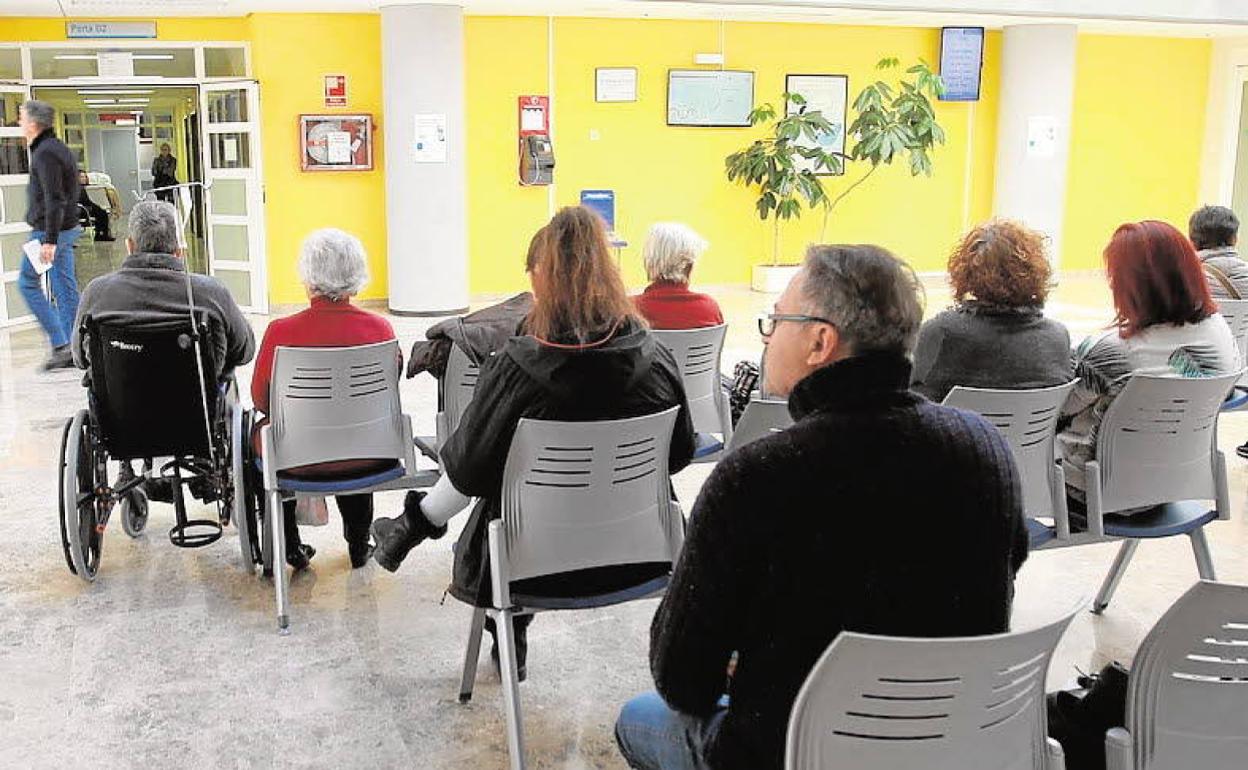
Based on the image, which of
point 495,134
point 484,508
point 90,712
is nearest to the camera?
point 484,508

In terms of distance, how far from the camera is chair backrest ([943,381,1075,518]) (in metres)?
3.05

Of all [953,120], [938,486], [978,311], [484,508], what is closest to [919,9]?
[953,120]

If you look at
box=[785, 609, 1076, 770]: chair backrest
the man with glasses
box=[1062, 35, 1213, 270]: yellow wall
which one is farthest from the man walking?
box=[1062, 35, 1213, 270]: yellow wall

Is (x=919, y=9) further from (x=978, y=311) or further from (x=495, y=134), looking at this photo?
(x=978, y=311)

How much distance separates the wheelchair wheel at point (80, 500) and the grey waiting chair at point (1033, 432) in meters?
2.67

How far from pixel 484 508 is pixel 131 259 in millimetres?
1944

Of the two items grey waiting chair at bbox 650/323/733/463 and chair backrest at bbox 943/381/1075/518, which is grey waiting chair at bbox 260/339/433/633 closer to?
grey waiting chair at bbox 650/323/733/463

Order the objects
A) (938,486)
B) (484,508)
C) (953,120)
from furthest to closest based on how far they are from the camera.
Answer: (953,120)
(484,508)
(938,486)

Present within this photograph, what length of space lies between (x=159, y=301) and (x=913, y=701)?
3091 millimetres

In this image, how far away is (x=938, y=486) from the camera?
1604mm

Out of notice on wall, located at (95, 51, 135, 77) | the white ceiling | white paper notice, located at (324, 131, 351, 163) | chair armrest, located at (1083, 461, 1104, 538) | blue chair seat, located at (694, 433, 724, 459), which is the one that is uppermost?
the white ceiling

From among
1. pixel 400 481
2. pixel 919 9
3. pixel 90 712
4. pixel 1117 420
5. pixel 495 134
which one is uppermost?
pixel 919 9

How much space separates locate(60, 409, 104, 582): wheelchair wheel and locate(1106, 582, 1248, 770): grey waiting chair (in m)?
3.15

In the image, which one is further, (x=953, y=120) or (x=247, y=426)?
(x=953, y=120)
